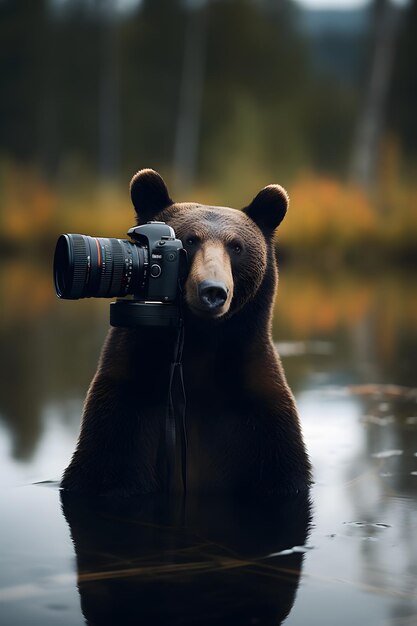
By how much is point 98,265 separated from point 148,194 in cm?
44

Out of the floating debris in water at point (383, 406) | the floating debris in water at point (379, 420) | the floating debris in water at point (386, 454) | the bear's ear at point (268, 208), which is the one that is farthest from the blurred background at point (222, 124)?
the bear's ear at point (268, 208)

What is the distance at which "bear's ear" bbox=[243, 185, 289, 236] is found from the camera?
3752mm

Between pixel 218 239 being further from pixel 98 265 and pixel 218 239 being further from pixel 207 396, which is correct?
pixel 207 396

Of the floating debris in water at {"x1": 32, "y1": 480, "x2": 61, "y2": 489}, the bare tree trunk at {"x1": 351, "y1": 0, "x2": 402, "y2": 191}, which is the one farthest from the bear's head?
the bare tree trunk at {"x1": 351, "y1": 0, "x2": 402, "y2": 191}

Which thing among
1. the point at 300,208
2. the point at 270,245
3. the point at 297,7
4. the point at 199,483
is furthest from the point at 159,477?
the point at 297,7

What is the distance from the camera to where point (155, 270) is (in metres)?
3.41

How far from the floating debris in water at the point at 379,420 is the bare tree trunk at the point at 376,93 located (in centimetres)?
2022

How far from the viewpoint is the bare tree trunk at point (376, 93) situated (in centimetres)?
2555

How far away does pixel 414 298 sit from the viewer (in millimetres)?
13711

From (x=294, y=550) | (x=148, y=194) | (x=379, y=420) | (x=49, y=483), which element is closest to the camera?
(x=294, y=550)

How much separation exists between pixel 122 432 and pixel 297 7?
2796 centimetres

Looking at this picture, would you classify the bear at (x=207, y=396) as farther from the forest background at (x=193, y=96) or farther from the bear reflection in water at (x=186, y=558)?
the forest background at (x=193, y=96)

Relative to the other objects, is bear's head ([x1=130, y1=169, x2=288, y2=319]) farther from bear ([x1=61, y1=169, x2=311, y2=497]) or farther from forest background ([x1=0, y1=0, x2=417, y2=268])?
forest background ([x1=0, y1=0, x2=417, y2=268])

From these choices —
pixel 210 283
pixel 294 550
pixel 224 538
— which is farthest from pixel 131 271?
pixel 294 550
